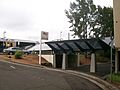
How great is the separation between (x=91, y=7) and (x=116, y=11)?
1362 inches

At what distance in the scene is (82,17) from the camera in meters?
62.9

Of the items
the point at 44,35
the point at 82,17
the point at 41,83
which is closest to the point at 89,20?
the point at 82,17

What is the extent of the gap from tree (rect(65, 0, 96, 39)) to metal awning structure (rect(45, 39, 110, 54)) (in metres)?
22.9

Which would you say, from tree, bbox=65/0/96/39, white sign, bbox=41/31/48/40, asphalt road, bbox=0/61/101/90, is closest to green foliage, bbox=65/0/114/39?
tree, bbox=65/0/96/39

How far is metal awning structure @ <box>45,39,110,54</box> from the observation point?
31.4 meters

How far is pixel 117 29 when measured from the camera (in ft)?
96.2

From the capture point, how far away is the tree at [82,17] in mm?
62344

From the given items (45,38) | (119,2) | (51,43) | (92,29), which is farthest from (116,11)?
(92,29)

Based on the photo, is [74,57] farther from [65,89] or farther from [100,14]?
[65,89]

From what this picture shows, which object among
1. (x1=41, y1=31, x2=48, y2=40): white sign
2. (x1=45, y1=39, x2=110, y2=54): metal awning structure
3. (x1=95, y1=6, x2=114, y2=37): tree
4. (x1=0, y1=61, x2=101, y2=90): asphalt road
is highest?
(x1=95, y1=6, x2=114, y2=37): tree

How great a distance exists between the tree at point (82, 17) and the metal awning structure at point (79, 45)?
903 inches

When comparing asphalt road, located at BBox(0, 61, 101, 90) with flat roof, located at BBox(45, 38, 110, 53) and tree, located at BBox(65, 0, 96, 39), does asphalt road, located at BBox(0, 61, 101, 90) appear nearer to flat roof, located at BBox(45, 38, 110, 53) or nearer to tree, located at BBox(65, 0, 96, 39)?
flat roof, located at BBox(45, 38, 110, 53)

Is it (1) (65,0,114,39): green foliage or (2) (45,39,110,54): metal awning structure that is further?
(1) (65,0,114,39): green foliage

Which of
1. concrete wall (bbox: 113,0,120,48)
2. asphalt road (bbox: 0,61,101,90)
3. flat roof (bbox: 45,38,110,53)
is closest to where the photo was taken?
asphalt road (bbox: 0,61,101,90)
